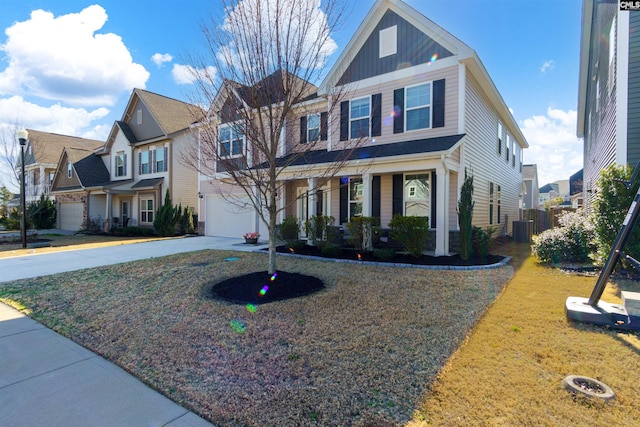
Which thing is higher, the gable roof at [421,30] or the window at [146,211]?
the gable roof at [421,30]

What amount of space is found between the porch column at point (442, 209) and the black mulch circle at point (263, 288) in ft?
14.9

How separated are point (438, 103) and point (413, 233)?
4.58 metres

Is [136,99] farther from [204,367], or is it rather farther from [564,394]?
[564,394]

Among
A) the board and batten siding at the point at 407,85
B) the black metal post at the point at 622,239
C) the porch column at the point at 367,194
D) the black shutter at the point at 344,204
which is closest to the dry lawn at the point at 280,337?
the black metal post at the point at 622,239

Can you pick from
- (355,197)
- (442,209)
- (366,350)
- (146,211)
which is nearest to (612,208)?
(442,209)

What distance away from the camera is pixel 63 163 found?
2416 cm

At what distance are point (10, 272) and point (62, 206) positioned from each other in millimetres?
21143

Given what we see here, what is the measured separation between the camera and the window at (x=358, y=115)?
460 inches

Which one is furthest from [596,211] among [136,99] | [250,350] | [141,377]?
[136,99]

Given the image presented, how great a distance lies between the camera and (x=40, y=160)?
90.3ft

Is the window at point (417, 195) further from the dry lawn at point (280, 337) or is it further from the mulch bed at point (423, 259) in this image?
the dry lawn at point (280, 337)

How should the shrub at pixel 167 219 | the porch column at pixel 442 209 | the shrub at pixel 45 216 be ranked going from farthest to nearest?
the shrub at pixel 45 216 → the shrub at pixel 167 219 → the porch column at pixel 442 209

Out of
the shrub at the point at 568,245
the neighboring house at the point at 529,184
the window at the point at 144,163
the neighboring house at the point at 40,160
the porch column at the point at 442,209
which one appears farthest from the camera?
the neighboring house at the point at 529,184

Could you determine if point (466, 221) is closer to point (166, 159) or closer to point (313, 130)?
point (313, 130)
